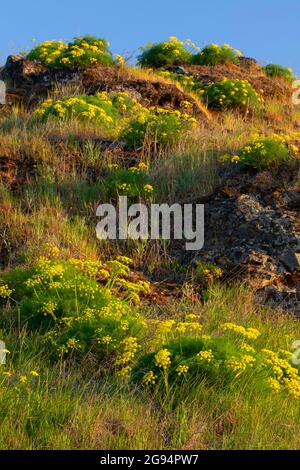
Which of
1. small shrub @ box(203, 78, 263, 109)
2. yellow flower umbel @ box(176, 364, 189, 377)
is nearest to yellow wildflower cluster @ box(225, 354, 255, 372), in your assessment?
yellow flower umbel @ box(176, 364, 189, 377)

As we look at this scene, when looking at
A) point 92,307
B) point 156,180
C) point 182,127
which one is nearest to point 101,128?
point 182,127

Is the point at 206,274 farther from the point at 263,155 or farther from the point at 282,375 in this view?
the point at 282,375

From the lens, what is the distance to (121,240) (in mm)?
9992

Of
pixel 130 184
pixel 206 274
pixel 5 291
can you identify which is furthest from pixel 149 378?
pixel 130 184

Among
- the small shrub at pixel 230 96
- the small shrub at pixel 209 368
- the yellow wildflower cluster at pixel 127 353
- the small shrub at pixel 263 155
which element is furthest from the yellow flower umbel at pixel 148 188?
the small shrub at pixel 230 96

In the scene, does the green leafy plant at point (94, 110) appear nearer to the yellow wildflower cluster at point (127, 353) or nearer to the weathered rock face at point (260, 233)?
the weathered rock face at point (260, 233)

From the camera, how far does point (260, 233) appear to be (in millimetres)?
9930

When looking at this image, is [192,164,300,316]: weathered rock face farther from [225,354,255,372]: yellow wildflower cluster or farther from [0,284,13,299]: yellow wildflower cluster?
[225,354,255,372]: yellow wildflower cluster

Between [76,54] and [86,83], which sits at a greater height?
[76,54]

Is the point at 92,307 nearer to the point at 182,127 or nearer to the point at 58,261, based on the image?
the point at 58,261

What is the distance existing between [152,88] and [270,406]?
10.9 m

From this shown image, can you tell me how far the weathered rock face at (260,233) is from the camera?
938cm

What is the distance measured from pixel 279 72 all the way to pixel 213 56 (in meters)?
2.12

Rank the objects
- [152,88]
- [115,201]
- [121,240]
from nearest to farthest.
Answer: [121,240], [115,201], [152,88]
